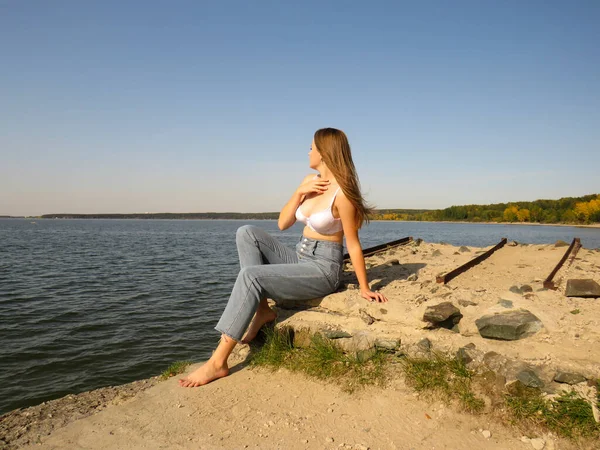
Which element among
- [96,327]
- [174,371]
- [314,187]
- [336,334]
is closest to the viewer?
[336,334]

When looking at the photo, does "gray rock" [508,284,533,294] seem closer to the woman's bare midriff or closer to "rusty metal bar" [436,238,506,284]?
"rusty metal bar" [436,238,506,284]

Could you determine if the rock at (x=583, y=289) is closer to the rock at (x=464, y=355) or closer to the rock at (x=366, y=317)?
the rock at (x=464, y=355)

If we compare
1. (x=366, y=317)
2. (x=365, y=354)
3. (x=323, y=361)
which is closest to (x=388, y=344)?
(x=365, y=354)

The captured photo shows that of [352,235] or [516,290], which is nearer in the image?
[352,235]

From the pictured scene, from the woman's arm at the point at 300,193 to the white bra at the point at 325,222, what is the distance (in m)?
0.18

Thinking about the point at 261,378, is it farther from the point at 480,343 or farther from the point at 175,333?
the point at 175,333

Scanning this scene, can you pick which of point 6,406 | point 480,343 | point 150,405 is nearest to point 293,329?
point 150,405

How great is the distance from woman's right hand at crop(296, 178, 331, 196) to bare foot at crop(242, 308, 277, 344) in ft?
4.51

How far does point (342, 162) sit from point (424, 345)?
6.44ft

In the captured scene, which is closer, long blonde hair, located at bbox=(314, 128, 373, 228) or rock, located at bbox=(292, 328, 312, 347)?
long blonde hair, located at bbox=(314, 128, 373, 228)

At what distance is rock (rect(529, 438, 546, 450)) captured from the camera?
103 inches

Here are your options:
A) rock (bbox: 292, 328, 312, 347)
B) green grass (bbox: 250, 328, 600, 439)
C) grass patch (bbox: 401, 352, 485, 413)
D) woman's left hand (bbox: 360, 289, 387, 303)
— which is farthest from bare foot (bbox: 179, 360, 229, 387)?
grass patch (bbox: 401, 352, 485, 413)

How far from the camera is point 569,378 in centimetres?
286

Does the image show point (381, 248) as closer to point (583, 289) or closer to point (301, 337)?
point (301, 337)
